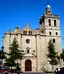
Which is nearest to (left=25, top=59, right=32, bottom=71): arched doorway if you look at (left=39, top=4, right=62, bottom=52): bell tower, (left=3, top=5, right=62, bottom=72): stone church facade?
(left=3, top=5, right=62, bottom=72): stone church facade

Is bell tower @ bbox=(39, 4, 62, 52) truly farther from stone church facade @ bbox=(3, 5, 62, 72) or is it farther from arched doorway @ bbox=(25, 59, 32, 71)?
arched doorway @ bbox=(25, 59, 32, 71)

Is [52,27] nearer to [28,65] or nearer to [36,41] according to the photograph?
[36,41]

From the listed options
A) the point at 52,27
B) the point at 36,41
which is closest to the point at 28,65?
the point at 36,41

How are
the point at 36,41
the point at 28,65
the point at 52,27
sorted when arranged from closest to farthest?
the point at 28,65 < the point at 36,41 < the point at 52,27

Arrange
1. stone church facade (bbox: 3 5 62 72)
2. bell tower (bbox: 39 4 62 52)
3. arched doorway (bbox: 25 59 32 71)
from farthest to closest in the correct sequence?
bell tower (bbox: 39 4 62 52) → arched doorway (bbox: 25 59 32 71) → stone church facade (bbox: 3 5 62 72)

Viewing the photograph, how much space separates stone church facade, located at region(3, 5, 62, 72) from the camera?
73.9 metres

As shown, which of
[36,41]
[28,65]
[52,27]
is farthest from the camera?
[52,27]

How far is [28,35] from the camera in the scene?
7594 cm

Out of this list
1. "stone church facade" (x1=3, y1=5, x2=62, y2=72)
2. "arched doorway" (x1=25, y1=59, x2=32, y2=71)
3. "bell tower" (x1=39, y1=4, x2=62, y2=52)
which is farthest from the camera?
"bell tower" (x1=39, y1=4, x2=62, y2=52)

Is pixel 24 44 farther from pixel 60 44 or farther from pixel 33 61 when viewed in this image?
pixel 60 44

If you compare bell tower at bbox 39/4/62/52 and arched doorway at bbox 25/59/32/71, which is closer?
arched doorway at bbox 25/59/32/71

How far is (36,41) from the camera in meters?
75.5

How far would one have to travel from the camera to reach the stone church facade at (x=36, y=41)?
73875mm

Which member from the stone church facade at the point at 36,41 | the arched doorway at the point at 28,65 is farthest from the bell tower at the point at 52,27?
the arched doorway at the point at 28,65
